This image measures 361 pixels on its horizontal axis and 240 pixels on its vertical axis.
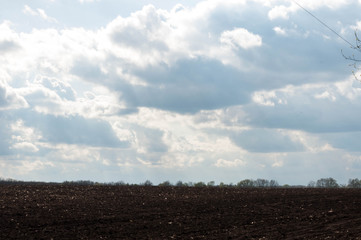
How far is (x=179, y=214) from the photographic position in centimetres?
2627

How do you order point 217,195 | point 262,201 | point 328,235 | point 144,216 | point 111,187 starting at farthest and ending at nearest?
point 111,187 < point 217,195 < point 262,201 < point 144,216 < point 328,235

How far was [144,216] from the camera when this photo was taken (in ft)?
84.8

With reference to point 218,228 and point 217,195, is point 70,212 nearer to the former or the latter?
point 218,228

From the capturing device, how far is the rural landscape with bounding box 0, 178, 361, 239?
22.2 m

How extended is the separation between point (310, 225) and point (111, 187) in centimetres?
1800

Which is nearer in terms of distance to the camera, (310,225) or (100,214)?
(310,225)

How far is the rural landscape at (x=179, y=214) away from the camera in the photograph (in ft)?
72.9

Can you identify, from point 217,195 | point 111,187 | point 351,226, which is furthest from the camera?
point 111,187

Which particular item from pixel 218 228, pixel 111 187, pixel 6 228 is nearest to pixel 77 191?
pixel 111 187

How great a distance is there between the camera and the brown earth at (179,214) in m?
22.2

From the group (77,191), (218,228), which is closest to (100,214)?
(218,228)

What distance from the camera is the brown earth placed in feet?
72.9

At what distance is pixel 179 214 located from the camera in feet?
86.2

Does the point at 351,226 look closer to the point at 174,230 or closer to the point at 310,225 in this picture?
the point at 310,225
